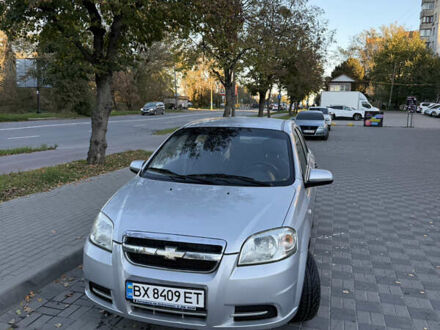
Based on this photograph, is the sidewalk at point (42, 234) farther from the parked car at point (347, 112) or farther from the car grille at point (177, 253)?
the parked car at point (347, 112)

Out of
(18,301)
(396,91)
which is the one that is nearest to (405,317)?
(18,301)

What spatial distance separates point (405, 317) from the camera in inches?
129

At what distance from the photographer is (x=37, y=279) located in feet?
12.1

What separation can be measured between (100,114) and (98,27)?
2049 mm

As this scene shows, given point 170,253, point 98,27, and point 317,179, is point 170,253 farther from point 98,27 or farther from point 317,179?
point 98,27

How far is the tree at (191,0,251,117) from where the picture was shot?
9.62 metres

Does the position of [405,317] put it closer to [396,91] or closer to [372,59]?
[396,91]

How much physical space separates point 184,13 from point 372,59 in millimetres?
80242

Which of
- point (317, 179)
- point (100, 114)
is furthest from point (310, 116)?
point (317, 179)

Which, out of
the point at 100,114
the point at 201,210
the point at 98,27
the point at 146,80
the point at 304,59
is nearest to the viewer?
the point at 201,210

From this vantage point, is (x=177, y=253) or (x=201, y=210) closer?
(x=177, y=253)

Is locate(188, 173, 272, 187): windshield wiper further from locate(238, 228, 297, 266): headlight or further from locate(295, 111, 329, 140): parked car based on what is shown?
locate(295, 111, 329, 140): parked car

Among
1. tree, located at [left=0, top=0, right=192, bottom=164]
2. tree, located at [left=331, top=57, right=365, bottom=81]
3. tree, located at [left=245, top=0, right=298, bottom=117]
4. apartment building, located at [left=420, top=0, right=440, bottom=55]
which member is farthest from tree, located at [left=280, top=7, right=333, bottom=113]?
apartment building, located at [left=420, top=0, right=440, bottom=55]

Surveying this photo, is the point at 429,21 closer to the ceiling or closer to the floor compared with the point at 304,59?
closer to the ceiling
